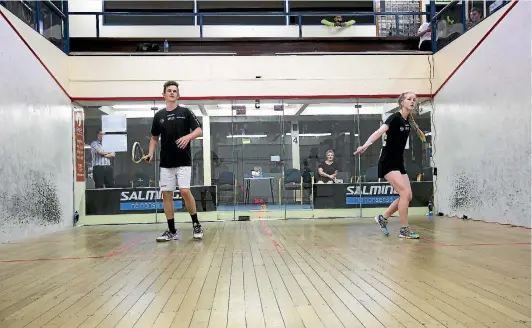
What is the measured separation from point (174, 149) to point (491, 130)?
326 cm

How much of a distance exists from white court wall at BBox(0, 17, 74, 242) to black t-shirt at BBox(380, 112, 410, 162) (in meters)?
3.19

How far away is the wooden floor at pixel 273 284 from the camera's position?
1.42 metres

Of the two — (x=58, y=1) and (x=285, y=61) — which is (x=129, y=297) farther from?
(x=58, y=1)

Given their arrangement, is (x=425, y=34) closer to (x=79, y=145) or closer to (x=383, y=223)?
(x=383, y=223)

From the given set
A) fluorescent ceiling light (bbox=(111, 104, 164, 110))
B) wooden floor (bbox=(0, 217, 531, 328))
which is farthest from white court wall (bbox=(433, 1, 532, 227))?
fluorescent ceiling light (bbox=(111, 104, 164, 110))

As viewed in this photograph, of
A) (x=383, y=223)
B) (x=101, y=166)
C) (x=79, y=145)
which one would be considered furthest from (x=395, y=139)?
(x=79, y=145)

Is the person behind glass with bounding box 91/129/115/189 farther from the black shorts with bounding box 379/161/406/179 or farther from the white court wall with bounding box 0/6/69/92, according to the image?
the black shorts with bounding box 379/161/406/179

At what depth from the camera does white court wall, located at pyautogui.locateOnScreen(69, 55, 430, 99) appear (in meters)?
5.95

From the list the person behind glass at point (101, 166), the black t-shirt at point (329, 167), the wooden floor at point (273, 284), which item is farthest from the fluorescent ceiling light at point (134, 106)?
the wooden floor at point (273, 284)

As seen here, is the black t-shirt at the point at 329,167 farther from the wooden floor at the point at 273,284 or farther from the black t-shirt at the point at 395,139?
the wooden floor at the point at 273,284

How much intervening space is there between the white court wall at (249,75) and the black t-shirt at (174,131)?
239 centimetres

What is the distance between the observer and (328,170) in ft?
20.7

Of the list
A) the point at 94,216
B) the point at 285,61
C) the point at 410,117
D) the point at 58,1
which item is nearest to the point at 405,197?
the point at 410,117

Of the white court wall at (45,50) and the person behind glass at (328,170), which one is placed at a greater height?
the white court wall at (45,50)
